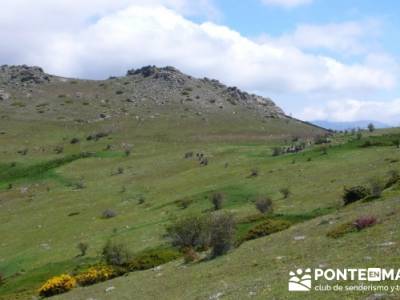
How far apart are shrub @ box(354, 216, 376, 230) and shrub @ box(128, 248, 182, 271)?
14185 mm

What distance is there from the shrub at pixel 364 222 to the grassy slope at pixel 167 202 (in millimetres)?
835

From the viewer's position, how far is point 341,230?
2881cm

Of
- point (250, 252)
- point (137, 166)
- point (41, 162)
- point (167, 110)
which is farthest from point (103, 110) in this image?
point (250, 252)

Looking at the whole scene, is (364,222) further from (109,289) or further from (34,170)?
(34,170)

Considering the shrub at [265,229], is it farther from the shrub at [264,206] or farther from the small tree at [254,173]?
the small tree at [254,173]

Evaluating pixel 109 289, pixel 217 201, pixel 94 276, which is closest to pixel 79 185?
pixel 217 201

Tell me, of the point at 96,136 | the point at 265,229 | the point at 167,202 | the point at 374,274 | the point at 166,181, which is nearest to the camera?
the point at 374,274

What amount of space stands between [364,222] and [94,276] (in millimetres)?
17895

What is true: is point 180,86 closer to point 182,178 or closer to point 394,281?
point 182,178

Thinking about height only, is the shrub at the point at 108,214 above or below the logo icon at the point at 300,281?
below

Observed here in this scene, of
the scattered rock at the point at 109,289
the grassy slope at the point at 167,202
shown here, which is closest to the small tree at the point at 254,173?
the grassy slope at the point at 167,202

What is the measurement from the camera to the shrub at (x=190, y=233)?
39.7 meters

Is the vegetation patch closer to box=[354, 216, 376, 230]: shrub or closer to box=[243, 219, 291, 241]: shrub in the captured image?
box=[243, 219, 291, 241]: shrub

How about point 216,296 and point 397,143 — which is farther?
point 397,143
